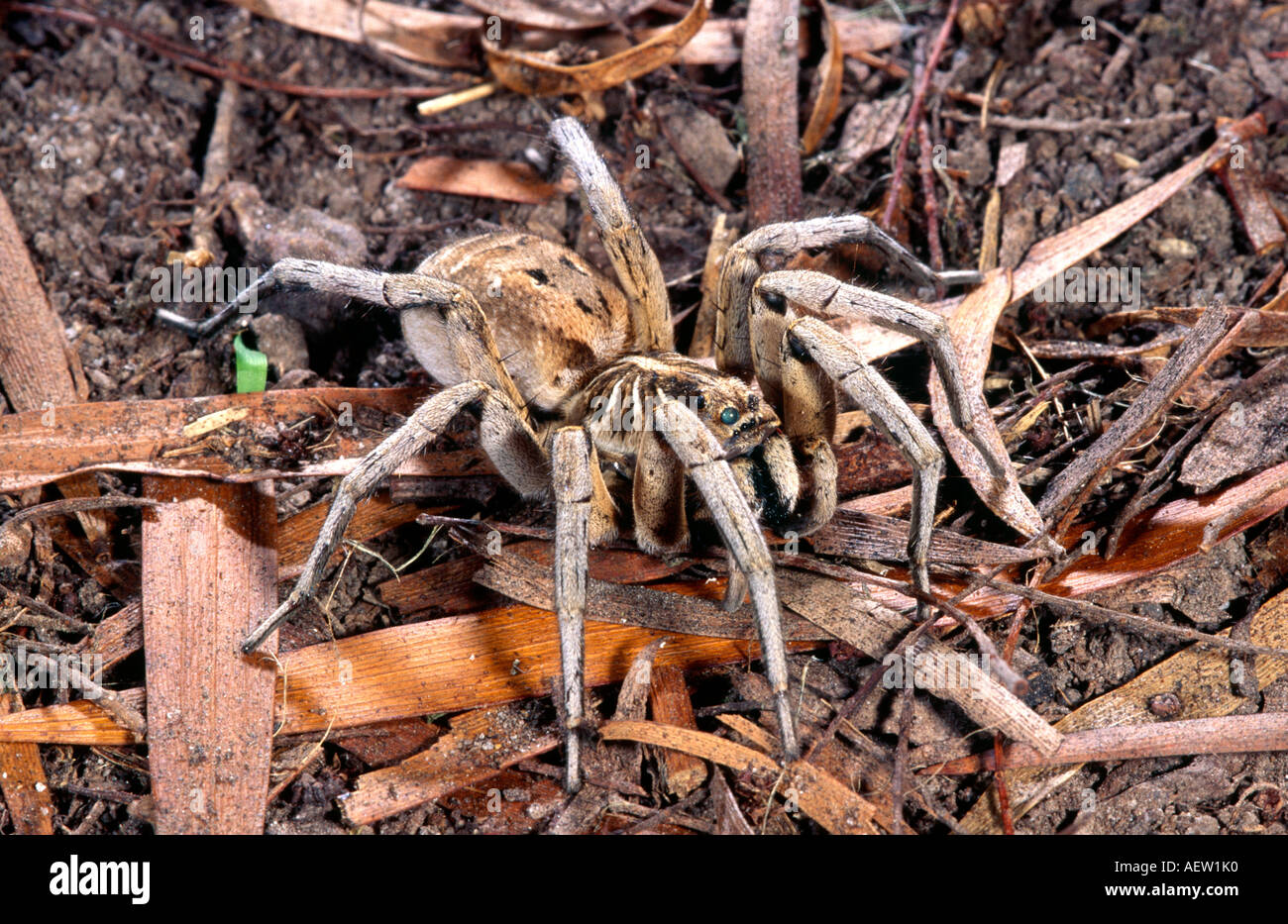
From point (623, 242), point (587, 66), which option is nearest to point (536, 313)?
point (623, 242)

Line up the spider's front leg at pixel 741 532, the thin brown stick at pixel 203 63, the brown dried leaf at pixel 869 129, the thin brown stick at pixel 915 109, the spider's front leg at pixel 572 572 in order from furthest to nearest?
the thin brown stick at pixel 203 63
the brown dried leaf at pixel 869 129
the thin brown stick at pixel 915 109
the spider's front leg at pixel 572 572
the spider's front leg at pixel 741 532

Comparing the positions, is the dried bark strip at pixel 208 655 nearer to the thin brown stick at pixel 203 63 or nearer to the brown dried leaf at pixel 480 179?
the brown dried leaf at pixel 480 179

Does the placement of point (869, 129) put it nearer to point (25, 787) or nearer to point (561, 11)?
point (561, 11)

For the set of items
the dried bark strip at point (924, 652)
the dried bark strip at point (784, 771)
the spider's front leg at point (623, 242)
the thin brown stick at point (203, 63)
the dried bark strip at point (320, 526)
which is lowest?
the dried bark strip at point (784, 771)

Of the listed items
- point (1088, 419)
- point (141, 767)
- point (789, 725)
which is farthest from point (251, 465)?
point (1088, 419)

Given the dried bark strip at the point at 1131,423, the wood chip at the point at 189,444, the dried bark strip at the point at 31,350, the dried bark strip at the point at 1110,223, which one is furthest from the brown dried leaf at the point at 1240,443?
the dried bark strip at the point at 31,350

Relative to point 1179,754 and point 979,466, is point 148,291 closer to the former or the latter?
point 979,466
